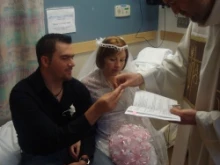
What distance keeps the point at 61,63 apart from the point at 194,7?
0.81m

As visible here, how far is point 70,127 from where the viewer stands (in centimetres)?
141

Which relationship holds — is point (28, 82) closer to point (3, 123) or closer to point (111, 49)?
point (111, 49)

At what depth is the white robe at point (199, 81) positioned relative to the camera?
1.20m

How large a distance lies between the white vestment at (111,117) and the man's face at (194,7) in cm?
86

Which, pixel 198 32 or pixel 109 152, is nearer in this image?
pixel 198 32

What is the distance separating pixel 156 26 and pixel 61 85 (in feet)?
6.11

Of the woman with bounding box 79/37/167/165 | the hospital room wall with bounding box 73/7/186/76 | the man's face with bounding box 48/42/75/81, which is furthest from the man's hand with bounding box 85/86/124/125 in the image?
the hospital room wall with bounding box 73/7/186/76

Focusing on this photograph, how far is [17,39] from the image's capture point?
6.65ft

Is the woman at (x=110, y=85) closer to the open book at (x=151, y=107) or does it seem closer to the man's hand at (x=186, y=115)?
the open book at (x=151, y=107)

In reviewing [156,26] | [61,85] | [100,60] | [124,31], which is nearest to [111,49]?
[100,60]

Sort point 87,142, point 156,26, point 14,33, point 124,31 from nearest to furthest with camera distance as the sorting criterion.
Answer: point 87,142 < point 14,33 < point 124,31 < point 156,26

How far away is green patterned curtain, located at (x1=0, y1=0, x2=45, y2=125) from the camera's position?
1.92 m

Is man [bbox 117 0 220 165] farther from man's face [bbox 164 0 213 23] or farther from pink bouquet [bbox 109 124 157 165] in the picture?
pink bouquet [bbox 109 124 157 165]

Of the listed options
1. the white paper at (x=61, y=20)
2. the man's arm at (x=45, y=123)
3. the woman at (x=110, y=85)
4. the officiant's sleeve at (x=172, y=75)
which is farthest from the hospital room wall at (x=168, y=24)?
the man's arm at (x=45, y=123)
